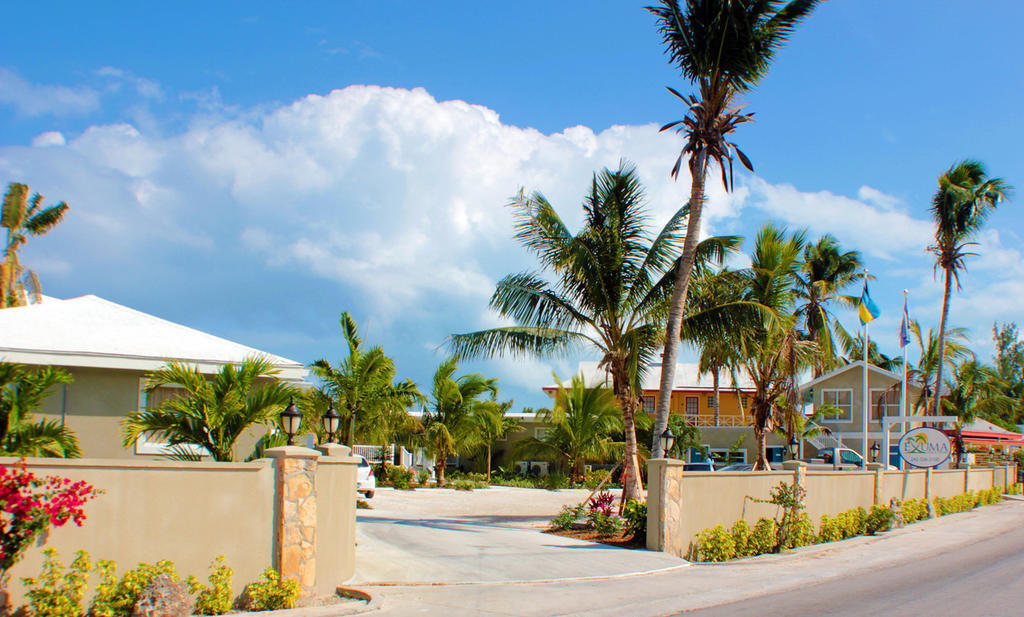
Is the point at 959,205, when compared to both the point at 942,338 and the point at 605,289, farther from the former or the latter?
the point at 605,289

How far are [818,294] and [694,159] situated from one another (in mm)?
27592

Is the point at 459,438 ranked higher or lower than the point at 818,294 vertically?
lower

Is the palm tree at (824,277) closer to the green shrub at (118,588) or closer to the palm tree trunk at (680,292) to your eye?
the palm tree trunk at (680,292)

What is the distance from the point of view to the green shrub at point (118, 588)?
25.0 ft

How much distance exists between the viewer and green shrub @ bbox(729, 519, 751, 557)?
1528 cm

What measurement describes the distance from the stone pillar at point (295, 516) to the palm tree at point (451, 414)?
2198 cm

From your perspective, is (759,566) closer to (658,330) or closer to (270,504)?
(658,330)

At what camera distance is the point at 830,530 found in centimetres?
1847

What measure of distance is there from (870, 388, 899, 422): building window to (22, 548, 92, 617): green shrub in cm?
4336

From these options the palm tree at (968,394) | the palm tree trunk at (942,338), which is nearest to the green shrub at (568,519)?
the palm tree trunk at (942,338)

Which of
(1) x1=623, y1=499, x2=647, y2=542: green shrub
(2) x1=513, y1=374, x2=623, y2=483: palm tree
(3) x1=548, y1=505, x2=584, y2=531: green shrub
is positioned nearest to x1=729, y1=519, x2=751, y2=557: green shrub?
(1) x1=623, y1=499, x2=647, y2=542: green shrub

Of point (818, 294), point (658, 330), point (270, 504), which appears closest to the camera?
point (270, 504)

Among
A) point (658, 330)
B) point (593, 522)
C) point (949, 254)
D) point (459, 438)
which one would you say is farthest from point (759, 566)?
point (949, 254)

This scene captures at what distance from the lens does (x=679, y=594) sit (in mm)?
11008
